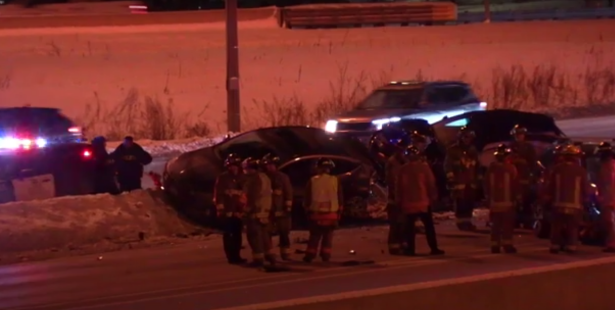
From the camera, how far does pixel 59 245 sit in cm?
1418

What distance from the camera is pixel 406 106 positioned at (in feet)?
→ 74.3

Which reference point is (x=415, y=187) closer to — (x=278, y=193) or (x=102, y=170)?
(x=278, y=193)

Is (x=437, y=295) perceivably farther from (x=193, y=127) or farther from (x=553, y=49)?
(x=553, y=49)

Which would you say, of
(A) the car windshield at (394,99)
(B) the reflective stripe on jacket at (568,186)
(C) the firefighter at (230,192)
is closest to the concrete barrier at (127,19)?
(A) the car windshield at (394,99)

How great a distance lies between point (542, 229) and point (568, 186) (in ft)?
Result: 6.78

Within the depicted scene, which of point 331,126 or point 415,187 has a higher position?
point 331,126

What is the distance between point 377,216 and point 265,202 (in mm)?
4588

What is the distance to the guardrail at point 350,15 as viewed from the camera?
5041cm

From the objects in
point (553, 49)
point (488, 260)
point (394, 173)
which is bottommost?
point (488, 260)

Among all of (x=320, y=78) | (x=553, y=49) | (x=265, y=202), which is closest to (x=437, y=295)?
(x=265, y=202)

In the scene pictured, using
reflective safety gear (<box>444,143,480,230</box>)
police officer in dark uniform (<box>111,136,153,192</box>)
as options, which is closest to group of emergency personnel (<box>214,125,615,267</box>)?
reflective safety gear (<box>444,143,480,230</box>)

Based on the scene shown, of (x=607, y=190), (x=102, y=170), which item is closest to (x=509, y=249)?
(x=607, y=190)

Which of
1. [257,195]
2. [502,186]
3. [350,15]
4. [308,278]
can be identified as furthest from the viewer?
[350,15]

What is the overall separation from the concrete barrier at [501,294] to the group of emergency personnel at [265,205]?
4.42 metres
